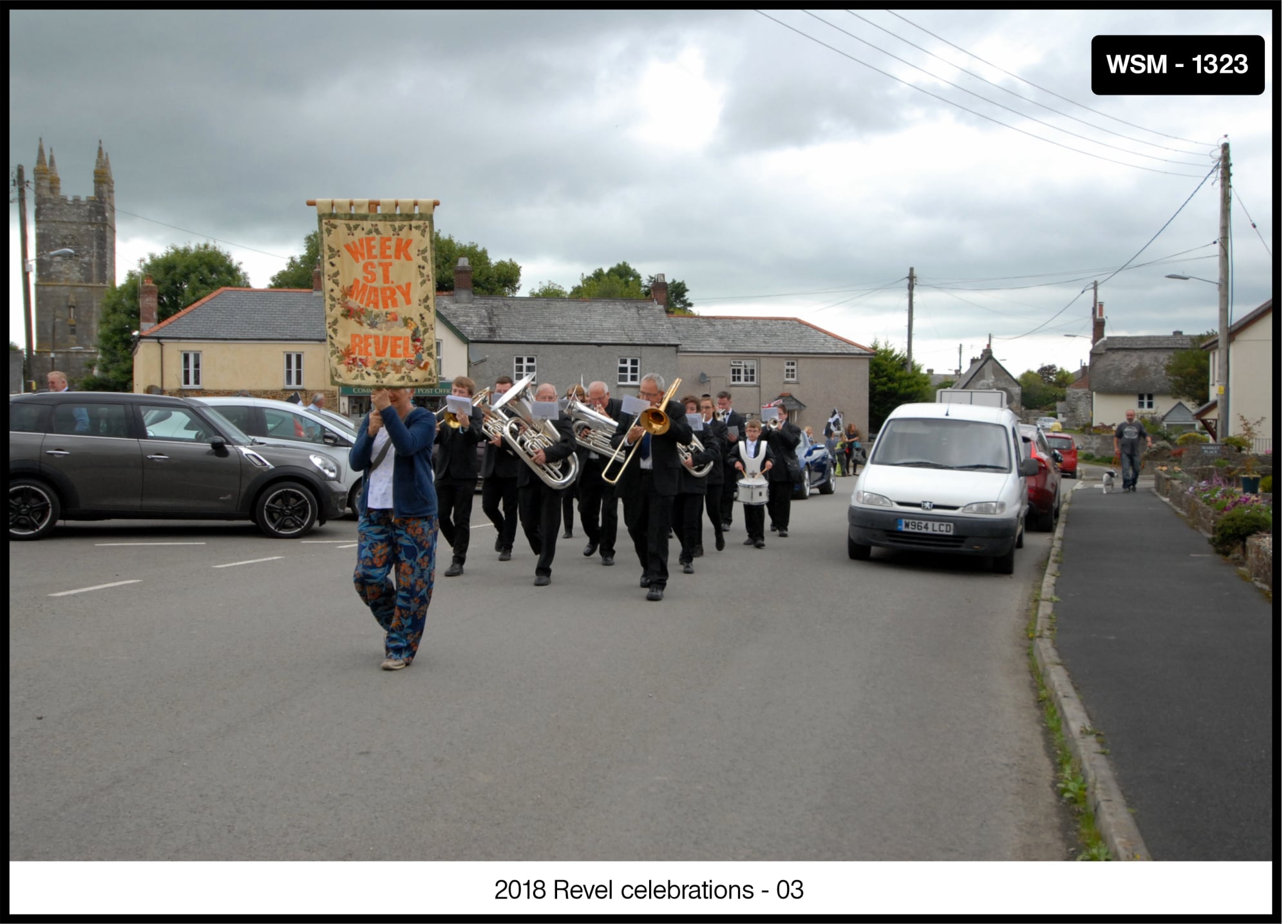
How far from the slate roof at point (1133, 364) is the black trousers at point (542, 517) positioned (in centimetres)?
7438

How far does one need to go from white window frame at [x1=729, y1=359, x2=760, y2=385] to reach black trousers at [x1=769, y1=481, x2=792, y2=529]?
41737 mm

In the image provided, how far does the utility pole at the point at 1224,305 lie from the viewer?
79.7 ft

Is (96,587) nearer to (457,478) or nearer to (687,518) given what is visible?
(457,478)

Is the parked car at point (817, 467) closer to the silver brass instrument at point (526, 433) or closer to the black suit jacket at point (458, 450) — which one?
the silver brass instrument at point (526, 433)

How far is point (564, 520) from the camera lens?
1586 centimetres

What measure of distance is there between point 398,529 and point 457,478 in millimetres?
4433

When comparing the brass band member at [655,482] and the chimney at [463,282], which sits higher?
the chimney at [463,282]

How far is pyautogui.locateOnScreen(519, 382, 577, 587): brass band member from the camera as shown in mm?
10727

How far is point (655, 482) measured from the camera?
10.3 metres

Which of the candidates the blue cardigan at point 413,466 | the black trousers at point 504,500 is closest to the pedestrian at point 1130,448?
the black trousers at point 504,500

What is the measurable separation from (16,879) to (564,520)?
12.1m

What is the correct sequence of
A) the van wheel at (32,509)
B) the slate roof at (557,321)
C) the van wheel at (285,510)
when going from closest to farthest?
the van wheel at (32,509)
the van wheel at (285,510)
the slate roof at (557,321)

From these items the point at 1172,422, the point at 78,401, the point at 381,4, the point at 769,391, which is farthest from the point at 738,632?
→ the point at 1172,422

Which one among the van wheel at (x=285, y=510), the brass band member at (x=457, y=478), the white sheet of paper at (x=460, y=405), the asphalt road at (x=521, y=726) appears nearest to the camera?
the asphalt road at (x=521, y=726)
